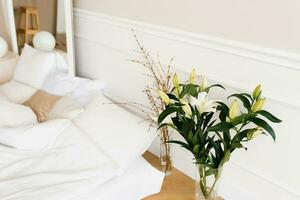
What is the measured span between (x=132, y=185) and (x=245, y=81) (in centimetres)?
73

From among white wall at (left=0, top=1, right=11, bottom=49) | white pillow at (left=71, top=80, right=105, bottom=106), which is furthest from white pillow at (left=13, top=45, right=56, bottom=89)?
white wall at (left=0, top=1, right=11, bottom=49)

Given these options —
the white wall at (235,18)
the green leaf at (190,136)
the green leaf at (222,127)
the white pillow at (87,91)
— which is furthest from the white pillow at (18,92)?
the green leaf at (222,127)

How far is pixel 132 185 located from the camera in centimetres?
161

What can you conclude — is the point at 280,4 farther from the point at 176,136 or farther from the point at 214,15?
the point at 176,136

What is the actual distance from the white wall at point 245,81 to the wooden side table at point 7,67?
3.85 feet

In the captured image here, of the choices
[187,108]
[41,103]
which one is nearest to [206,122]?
[187,108]

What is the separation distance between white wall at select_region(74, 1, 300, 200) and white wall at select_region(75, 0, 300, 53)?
0.03 m

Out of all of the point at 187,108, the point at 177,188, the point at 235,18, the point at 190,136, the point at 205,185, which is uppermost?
the point at 235,18

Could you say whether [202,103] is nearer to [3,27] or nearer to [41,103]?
[41,103]

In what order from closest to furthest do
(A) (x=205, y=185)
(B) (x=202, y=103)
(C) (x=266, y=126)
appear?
(C) (x=266, y=126) → (B) (x=202, y=103) → (A) (x=205, y=185)

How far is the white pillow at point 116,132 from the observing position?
1660mm

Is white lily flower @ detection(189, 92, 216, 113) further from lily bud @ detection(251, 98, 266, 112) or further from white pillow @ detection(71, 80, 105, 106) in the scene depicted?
white pillow @ detection(71, 80, 105, 106)

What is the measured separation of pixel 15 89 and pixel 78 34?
643mm

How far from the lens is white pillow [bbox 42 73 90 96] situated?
2.37 m
